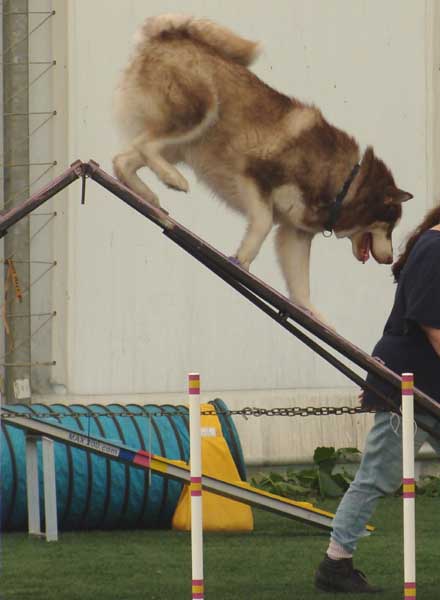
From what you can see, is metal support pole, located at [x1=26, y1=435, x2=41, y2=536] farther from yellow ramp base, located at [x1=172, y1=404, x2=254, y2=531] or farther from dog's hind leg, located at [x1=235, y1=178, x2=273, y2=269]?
Result: dog's hind leg, located at [x1=235, y1=178, x2=273, y2=269]

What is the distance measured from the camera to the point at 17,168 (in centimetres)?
930

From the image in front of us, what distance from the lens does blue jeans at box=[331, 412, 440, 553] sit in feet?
17.6

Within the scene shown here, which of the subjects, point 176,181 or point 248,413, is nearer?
point 176,181

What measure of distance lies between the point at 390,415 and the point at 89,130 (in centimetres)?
445

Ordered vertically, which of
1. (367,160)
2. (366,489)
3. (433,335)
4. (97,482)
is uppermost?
(367,160)

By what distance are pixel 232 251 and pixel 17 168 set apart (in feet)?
4.84

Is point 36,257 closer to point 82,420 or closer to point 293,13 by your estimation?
point 82,420

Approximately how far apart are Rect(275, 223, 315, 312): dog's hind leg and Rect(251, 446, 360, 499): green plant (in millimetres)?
3705

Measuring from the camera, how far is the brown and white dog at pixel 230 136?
4.94 meters

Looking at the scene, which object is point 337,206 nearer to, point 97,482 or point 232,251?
point 97,482

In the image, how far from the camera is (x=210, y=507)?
7.65m

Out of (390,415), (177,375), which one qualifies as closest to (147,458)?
(390,415)

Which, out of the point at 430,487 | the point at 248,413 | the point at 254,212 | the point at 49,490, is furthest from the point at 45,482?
the point at 430,487

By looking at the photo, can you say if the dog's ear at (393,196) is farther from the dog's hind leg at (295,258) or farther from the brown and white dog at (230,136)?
the dog's hind leg at (295,258)
